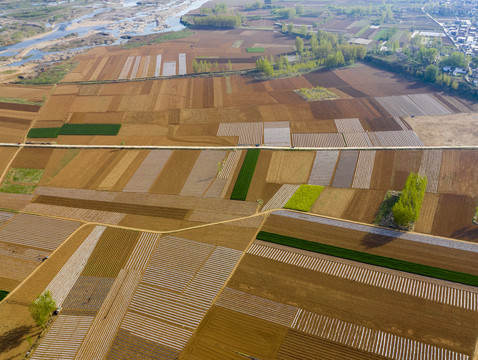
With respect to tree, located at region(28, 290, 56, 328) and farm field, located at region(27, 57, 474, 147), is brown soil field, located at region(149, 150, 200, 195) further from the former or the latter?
tree, located at region(28, 290, 56, 328)

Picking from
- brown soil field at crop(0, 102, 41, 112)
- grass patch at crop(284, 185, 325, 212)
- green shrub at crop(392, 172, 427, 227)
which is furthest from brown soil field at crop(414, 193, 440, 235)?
brown soil field at crop(0, 102, 41, 112)

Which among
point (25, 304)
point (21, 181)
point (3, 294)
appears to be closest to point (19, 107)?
point (21, 181)

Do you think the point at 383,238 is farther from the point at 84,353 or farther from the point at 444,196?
the point at 84,353

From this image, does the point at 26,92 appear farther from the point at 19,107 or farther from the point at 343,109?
the point at 343,109

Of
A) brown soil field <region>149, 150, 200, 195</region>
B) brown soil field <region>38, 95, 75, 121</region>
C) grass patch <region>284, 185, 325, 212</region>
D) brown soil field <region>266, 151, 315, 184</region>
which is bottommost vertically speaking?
grass patch <region>284, 185, 325, 212</region>

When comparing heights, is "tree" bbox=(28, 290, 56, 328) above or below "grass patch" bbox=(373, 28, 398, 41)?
below

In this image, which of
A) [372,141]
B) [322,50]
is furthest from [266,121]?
[322,50]
